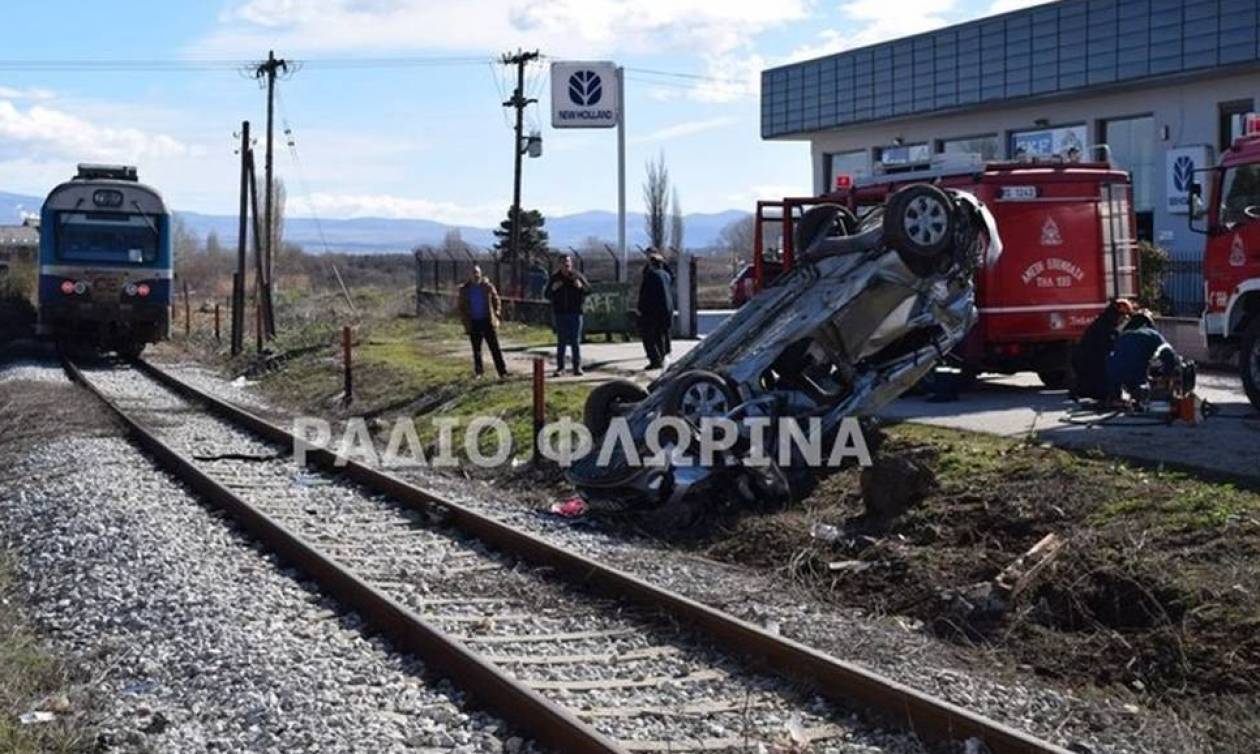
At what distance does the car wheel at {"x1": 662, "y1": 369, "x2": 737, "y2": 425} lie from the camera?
12.3 m

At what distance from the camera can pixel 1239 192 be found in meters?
15.6

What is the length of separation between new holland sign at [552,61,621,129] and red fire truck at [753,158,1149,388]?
19463 mm

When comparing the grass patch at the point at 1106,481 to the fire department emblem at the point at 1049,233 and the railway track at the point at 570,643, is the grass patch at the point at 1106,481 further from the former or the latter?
the fire department emblem at the point at 1049,233

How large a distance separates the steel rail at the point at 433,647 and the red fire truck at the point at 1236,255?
9.21 m

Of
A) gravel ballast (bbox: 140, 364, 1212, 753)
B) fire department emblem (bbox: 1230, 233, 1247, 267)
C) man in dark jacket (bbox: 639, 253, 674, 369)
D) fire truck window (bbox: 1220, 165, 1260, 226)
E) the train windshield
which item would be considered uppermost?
the train windshield

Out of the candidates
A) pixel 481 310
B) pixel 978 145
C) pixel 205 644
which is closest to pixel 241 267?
pixel 481 310

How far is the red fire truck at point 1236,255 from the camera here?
1520cm

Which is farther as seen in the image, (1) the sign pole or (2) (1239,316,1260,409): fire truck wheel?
(1) the sign pole

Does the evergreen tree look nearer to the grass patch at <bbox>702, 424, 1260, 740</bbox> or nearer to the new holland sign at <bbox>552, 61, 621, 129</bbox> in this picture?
the new holland sign at <bbox>552, 61, 621, 129</bbox>

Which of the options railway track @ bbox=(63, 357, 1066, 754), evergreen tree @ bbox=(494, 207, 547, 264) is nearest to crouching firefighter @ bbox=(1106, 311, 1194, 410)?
railway track @ bbox=(63, 357, 1066, 754)

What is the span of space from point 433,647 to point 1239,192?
426 inches

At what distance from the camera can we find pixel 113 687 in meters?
7.65

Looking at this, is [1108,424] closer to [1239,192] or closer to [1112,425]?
[1112,425]

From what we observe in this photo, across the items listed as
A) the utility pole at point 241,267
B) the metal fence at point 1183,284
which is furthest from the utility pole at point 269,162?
the metal fence at point 1183,284
